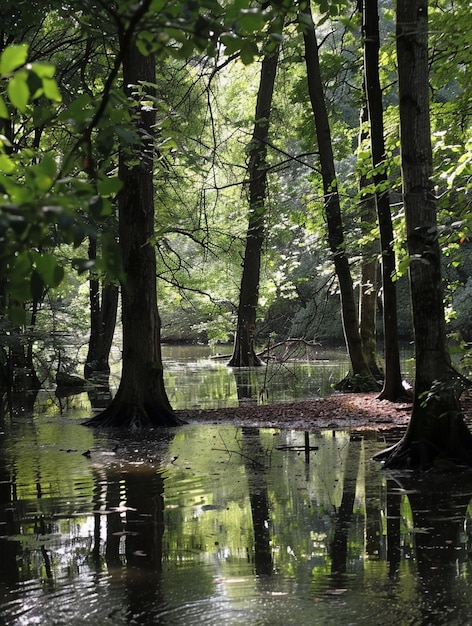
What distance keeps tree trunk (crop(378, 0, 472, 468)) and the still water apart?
1.64 ft

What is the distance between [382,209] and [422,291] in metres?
5.46

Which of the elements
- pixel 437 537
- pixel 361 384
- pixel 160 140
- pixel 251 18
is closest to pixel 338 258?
pixel 361 384

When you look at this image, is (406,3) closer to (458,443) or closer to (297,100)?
(458,443)

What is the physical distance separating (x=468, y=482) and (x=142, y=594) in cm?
377

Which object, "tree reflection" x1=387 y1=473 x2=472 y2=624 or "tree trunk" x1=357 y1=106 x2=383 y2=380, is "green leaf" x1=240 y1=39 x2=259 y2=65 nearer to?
"tree reflection" x1=387 y1=473 x2=472 y2=624

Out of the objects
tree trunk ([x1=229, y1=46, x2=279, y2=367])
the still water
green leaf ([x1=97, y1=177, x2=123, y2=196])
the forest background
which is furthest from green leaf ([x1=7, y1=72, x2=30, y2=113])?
tree trunk ([x1=229, y1=46, x2=279, y2=367])

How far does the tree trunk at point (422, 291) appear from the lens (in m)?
7.52

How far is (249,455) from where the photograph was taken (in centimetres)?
894

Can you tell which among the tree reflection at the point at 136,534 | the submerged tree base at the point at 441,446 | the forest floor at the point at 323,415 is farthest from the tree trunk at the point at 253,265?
the tree reflection at the point at 136,534

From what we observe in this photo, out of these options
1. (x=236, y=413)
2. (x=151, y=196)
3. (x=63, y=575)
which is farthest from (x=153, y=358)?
(x=63, y=575)

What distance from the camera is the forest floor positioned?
439 inches

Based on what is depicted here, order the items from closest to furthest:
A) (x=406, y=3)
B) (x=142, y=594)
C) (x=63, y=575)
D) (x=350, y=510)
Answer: (x=142, y=594) < (x=63, y=575) < (x=350, y=510) < (x=406, y=3)

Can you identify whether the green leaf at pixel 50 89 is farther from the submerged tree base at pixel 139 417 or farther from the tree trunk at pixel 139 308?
the tree trunk at pixel 139 308

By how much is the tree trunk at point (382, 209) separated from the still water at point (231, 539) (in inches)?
146
